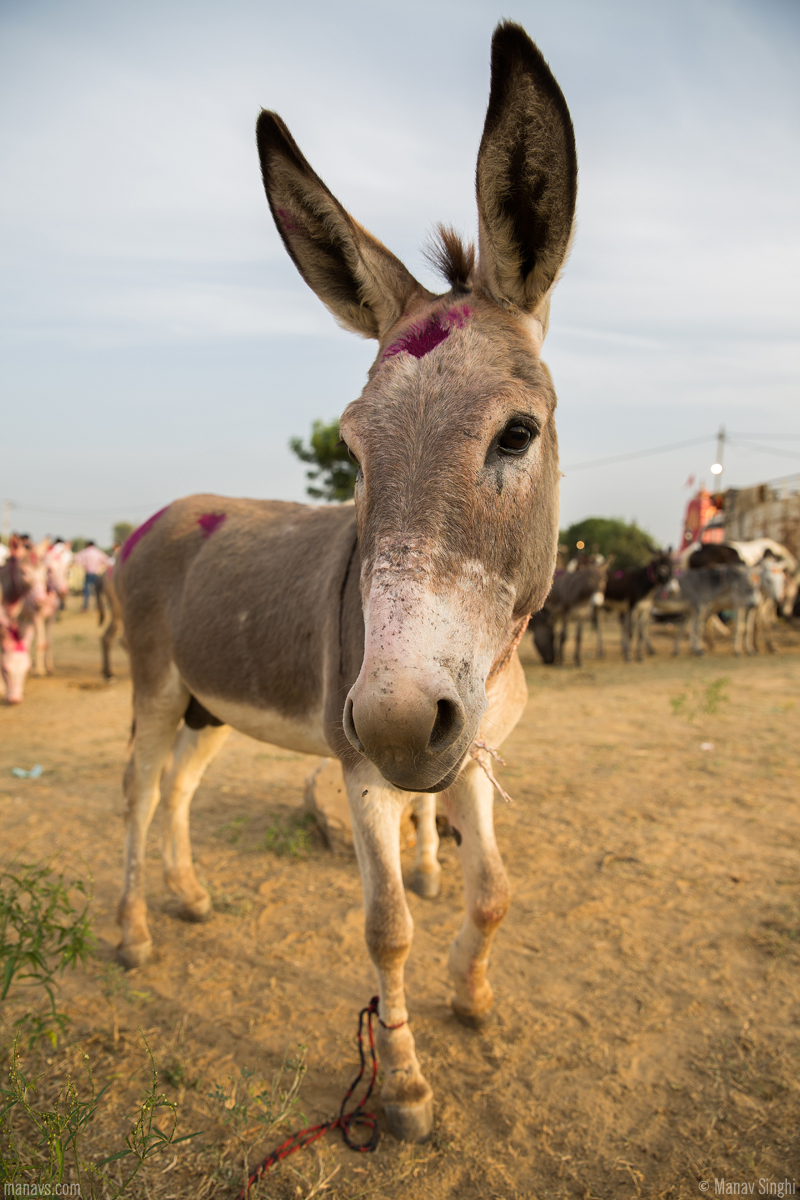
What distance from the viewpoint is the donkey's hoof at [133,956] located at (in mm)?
3398

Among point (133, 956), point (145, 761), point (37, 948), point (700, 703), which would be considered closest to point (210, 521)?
point (145, 761)

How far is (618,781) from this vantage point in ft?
19.9

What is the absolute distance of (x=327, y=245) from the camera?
2.25 m

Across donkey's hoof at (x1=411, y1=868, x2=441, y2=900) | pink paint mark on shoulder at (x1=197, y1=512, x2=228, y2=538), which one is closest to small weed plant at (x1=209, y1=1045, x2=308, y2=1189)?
donkey's hoof at (x1=411, y1=868, x2=441, y2=900)

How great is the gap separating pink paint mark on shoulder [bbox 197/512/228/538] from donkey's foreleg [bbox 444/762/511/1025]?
2.15 meters

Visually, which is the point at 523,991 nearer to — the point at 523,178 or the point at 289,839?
the point at 289,839

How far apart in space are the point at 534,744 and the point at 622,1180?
554 cm

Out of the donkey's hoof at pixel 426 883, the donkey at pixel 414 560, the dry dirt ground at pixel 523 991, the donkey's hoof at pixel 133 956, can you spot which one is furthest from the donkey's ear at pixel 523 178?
the donkey's hoof at pixel 133 956

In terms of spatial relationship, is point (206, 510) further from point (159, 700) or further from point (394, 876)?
point (394, 876)

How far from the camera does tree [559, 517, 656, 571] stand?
37.4 metres

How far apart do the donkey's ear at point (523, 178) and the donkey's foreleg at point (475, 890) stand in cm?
188

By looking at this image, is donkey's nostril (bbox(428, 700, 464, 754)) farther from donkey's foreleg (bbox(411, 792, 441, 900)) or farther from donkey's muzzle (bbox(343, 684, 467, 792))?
donkey's foreleg (bbox(411, 792, 441, 900))

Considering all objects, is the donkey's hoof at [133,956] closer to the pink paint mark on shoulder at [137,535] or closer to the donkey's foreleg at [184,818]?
the donkey's foreleg at [184,818]

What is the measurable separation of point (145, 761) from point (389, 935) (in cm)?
196
